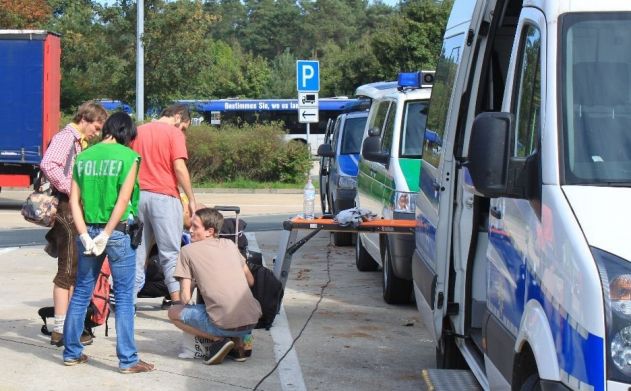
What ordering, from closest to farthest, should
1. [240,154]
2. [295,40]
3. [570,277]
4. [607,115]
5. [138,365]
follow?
[570,277] < [607,115] < [138,365] < [240,154] < [295,40]

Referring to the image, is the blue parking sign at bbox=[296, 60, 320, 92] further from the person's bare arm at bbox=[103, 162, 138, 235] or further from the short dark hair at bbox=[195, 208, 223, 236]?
the person's bare arm at bbox=[103, 162, 138, 235]

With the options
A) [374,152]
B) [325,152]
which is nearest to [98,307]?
[374,152]

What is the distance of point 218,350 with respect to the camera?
7785 mm

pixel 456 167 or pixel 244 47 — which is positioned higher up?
pixel 244 47

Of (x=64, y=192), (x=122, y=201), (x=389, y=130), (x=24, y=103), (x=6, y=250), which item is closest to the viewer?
(x=122, y=201)

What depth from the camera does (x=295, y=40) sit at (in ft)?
369

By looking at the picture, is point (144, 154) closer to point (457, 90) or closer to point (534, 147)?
point (457, 90)

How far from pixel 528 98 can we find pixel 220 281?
3.58 m

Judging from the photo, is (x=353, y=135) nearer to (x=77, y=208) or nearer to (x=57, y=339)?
(x=57, y=339)

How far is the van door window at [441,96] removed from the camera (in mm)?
7035

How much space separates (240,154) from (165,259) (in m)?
21.1

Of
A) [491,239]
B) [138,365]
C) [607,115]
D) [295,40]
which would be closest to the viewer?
[607,115]

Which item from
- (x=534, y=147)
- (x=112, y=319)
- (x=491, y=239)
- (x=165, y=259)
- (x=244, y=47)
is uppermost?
(x=244, y=47)

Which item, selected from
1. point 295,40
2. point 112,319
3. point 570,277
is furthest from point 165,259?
point 295,40
